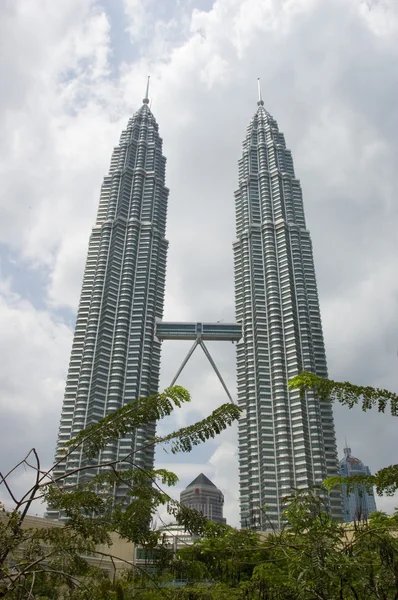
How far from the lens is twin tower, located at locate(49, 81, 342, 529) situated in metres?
105

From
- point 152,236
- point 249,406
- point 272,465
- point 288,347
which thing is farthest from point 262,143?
point 272,465

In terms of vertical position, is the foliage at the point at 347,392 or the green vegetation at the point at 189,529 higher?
the foliage at the point at 347,392

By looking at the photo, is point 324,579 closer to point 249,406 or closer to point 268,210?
point 249,406

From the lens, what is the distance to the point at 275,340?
115m

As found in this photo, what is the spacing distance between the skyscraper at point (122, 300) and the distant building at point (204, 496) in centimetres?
7917

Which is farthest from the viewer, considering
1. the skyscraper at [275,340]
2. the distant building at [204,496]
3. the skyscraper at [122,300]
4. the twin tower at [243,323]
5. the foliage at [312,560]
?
the distant building at [204,496]

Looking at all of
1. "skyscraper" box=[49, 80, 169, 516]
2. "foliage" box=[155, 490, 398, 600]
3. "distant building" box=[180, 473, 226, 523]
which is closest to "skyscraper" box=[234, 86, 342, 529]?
"skyscraper" box=[49, 80, 169, 516]

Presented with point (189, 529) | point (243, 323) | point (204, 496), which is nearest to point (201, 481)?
point (204, 496)

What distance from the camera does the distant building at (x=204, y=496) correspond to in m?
174

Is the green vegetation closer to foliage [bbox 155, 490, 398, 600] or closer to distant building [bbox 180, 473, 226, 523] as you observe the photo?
foliage [bbox 155, 490, 398, 600]

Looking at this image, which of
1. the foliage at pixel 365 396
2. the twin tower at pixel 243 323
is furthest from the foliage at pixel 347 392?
the twin tower at pixel 243 323

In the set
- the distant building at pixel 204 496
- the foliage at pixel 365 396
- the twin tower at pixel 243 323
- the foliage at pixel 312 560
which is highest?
the twin tower at pixel 243 323

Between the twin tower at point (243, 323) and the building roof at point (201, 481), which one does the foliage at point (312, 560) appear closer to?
the twin tower at point (243, 323)

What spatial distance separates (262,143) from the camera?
15038cm
